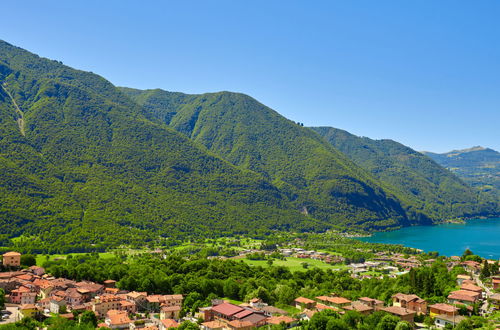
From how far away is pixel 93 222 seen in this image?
13775cm

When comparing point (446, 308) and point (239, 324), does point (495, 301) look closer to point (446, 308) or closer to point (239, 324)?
point (446, 308)

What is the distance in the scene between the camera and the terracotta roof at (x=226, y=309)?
52.5 m

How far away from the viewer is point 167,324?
172 feet

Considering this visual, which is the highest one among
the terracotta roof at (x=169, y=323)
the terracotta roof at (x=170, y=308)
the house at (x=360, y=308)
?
the house at (x=360, y=308)

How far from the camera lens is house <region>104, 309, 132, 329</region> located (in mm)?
52200

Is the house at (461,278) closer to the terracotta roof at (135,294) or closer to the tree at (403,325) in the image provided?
the tree at (403,325)

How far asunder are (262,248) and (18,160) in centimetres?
9702

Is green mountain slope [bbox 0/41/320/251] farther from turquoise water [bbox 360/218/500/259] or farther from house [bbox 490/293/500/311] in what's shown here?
house [bbox 490/293/500/311]

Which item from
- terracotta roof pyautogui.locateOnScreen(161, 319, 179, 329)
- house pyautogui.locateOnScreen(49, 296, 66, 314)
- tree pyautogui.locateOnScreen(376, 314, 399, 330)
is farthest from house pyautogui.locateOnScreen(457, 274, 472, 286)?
house pyautogui.locateOnScreen(49, 296, 66, 314)

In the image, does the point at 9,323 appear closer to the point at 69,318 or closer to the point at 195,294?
the point at 69,318

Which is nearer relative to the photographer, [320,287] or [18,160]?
[320,287]

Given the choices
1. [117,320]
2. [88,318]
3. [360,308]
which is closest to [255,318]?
[360,308]

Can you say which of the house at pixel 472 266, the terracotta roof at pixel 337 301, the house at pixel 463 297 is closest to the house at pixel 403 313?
the house at pixel 463 297

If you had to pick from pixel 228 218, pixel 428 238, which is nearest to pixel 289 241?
pixel 228 218
